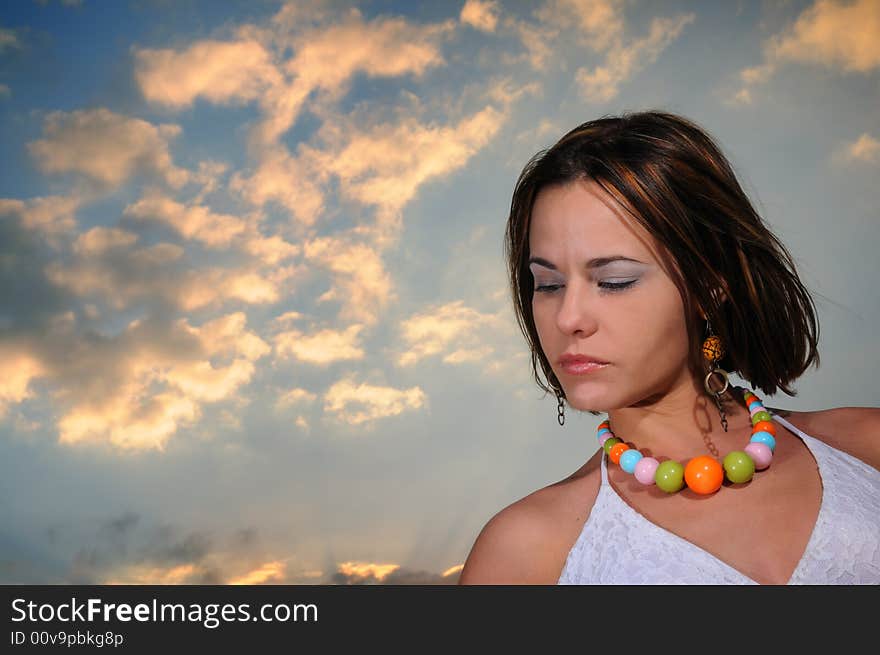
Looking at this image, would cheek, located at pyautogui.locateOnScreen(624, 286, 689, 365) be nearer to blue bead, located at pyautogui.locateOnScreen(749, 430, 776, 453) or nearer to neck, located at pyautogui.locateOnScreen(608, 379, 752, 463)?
neck, located at pyautogui.locateOnScreen(608, 379, 752, 463)

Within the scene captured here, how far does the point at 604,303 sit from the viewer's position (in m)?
3.30

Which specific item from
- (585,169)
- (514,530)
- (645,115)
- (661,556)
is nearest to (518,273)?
(585,169)

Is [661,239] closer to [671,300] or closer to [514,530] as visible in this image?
[671,300]

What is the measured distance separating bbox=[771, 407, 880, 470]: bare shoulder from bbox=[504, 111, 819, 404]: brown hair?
0.23 m

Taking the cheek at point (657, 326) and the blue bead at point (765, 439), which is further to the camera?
the blue bead at point (765, 439)

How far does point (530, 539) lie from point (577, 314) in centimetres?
99

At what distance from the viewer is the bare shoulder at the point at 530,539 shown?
356 cm

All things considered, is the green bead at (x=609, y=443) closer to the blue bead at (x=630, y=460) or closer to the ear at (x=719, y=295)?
the blue bead at (x=630, y=460)

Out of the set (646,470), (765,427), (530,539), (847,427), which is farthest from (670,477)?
(847,427)

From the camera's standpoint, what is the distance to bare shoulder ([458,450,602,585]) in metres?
3.56

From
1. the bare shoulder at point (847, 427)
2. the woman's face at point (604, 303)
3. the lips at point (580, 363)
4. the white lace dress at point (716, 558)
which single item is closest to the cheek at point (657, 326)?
the woman's face at point (604, 303)

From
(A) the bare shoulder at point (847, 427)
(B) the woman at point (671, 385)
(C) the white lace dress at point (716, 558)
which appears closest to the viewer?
(C) the white lace dress at point (716, 558)

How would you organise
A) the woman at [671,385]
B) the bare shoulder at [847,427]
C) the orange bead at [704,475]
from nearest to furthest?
the woman at [671,385] → the orange bead at [704,475] → the bare shoulder at [847,427]
